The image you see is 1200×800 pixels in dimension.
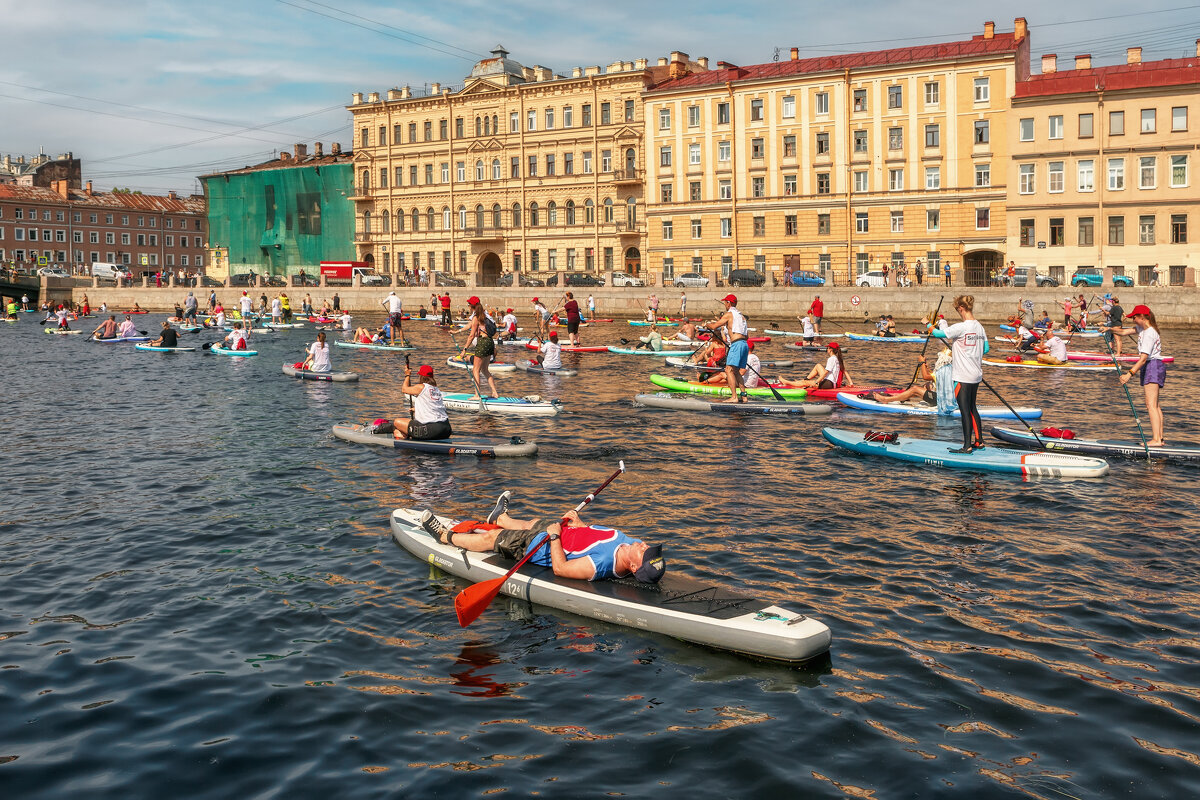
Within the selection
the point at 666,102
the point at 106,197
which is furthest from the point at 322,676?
the point at 106,197

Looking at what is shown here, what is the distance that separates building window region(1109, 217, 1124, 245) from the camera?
5741 cm

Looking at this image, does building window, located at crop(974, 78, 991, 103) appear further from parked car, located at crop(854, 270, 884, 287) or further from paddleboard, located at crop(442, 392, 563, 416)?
paddleboard, located at crop(442, 392, 563, 416)

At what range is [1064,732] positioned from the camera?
24.7ft

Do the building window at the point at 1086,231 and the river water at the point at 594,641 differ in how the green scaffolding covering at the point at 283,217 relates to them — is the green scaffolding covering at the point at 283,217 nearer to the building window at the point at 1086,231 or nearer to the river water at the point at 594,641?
the building window at the point at 1086,231

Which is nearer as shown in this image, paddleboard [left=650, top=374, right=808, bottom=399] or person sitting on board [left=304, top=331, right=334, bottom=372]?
paddleboard [left=650, top=374, right=808, bottom=399]

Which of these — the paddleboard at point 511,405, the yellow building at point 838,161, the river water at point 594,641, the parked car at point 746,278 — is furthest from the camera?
the yellow building at point 838,161

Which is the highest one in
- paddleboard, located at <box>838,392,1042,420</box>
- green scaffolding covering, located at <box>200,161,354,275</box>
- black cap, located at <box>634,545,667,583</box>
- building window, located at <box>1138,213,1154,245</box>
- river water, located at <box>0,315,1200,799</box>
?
green scaffolding covering, located at <box>200,161,354,275</box>

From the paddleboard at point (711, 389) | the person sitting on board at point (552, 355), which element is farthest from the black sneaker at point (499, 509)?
the person sitting on board at point (552, 355)

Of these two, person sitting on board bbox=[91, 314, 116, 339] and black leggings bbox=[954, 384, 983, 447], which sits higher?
person sitting on board bbox=[91, 314, 116, 339]

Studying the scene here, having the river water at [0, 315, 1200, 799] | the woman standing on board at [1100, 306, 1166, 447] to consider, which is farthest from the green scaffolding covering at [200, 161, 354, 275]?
the woman standing on board at [1100, 306, 1166, 447]

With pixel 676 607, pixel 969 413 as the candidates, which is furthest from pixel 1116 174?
pixel 676 607

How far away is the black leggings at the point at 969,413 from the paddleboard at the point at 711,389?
22.9 ft

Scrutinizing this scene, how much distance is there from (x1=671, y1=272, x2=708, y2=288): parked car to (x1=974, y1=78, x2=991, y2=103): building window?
1974cm

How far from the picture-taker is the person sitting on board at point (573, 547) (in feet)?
32.2
